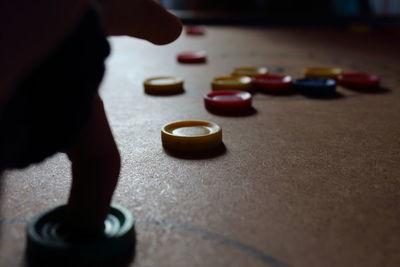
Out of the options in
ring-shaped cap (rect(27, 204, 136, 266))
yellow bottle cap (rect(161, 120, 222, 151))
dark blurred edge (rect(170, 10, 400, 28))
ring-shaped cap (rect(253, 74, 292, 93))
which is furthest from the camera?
dark blurred edge (rect(170, 10, 400, 28))

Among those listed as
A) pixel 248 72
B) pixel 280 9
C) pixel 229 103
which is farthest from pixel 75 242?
pixel 280 9

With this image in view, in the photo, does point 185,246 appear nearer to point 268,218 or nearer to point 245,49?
point 268,218

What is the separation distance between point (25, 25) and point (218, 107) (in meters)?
0.94

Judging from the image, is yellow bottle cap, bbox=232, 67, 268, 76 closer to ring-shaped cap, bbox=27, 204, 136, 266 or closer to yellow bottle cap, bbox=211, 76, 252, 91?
yellow bottle cap, bbox=211, 76, 252, 91

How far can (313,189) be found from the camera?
33.5 inches

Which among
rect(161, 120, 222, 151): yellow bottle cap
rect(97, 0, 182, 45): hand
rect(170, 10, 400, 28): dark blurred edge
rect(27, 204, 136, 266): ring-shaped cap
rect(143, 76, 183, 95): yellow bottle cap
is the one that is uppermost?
rect(97, 0, 182, 45): hand

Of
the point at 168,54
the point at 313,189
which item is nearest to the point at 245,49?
the point at 168,54

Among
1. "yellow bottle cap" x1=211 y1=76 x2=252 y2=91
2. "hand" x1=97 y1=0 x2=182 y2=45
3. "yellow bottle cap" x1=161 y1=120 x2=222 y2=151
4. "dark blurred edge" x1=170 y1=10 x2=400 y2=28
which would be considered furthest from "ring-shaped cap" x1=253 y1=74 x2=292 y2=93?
"dark blurred edge" x1=170 y1=10 x2=400 y2=28

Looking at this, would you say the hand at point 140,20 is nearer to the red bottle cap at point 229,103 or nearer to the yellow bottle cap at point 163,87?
the red bottle cap at point 229,103

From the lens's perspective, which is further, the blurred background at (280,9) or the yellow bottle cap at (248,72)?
the blurred background at (280,9)

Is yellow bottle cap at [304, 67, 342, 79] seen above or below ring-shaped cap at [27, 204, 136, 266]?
below

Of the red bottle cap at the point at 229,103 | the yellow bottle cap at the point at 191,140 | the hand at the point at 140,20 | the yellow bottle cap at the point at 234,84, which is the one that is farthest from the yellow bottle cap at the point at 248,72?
the hand at the point at 140,20

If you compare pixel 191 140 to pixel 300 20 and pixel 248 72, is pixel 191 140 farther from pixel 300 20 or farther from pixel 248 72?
pixel 300 20

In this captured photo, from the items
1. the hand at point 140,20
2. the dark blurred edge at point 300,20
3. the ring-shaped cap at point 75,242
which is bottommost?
the dark blurred edge at point 300,20
